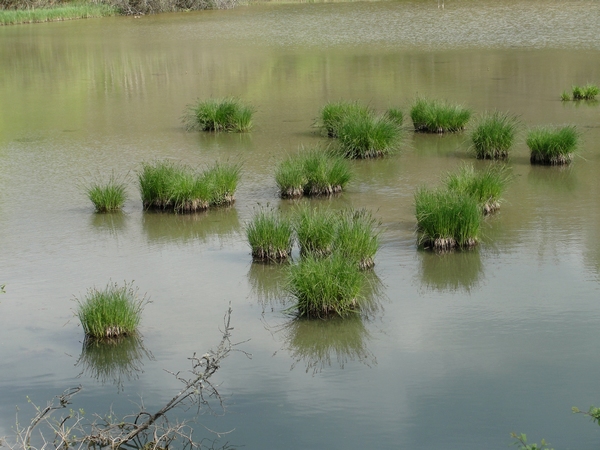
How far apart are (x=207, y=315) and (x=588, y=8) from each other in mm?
28250

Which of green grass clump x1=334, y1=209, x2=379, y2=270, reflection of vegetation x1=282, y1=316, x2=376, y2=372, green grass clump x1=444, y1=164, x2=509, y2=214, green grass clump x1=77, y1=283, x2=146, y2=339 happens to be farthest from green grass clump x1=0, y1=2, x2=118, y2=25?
reflection of vegetation x1=282, y1=316, x2=376, y2=372

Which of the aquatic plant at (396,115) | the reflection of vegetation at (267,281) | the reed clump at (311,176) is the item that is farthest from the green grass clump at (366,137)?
the reflection of vegetation at (267,281)

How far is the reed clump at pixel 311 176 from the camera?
9820 mm

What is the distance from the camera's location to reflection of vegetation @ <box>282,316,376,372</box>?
575 cm

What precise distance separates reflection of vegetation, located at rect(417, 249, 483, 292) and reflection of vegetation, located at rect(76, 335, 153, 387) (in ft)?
7.92

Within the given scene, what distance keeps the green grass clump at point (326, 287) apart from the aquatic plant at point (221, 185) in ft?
10.7

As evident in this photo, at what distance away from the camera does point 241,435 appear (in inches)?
188

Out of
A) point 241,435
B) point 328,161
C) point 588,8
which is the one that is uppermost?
point 588,8

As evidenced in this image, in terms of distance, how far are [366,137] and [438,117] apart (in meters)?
1.80

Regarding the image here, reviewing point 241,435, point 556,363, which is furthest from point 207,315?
point 556,363

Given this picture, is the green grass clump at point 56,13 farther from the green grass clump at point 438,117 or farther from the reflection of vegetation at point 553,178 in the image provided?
the reflection of vegetation at point 553,178

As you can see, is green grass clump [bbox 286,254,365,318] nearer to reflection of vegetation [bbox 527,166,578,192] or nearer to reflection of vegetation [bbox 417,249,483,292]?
reflection of vegetation [bbox 417,249,483,292]

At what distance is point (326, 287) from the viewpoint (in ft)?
20.6

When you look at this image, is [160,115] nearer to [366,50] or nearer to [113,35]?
[366,50]
